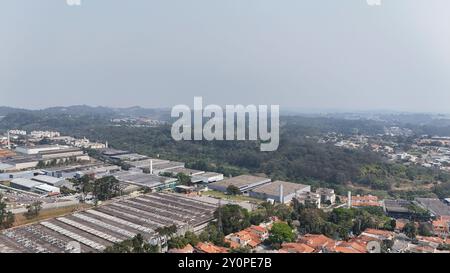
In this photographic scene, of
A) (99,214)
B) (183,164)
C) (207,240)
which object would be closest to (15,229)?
(99,214)

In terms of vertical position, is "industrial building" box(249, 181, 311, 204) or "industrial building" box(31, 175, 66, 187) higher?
"industrial building" box(31, 175, 66, 187)

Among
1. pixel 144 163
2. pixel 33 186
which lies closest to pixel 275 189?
pixel 144 163

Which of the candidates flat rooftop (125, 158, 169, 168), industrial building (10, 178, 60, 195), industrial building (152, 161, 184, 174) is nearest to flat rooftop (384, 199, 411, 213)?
industrial building (152, 161, 184, 174)

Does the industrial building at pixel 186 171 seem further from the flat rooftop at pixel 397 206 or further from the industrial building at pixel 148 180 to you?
the flat rooftop at pixel 397 206

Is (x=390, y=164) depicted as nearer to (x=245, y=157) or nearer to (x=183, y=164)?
(x=245, y=157)

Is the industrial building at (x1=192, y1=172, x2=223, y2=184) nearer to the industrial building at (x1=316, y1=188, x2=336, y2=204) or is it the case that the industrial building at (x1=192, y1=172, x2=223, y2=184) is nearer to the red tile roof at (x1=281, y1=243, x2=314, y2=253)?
the industrial building at (x1=316, y1=188, x2=336, y2=204)

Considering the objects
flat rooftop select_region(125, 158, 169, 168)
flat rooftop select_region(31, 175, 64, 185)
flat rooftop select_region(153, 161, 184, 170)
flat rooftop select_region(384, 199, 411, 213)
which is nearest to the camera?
flat rooftop select_region(384, 199, 411, 213)
